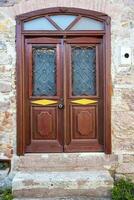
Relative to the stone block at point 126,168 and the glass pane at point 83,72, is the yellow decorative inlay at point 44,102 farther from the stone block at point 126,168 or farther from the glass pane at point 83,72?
the stone block at point 126,168

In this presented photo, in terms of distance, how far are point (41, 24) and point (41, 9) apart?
235 millimetres

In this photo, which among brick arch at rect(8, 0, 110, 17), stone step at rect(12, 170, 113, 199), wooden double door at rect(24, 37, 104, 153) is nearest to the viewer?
stone step at rect(12, 170, 113, 199)

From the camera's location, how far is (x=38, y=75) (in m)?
5.25

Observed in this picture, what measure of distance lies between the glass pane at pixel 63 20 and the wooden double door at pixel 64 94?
24cm

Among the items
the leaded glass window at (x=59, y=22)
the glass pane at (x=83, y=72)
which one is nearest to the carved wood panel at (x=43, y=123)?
the glass pane at (x=83, y=72)

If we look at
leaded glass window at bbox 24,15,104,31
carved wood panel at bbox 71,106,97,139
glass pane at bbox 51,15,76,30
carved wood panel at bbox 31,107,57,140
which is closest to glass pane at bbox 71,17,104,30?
leaded glass window at bbox 24,15,104,31

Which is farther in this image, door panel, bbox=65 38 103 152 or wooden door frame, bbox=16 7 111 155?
door panel, bbox=65 38 103 152

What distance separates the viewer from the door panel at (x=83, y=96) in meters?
5.20

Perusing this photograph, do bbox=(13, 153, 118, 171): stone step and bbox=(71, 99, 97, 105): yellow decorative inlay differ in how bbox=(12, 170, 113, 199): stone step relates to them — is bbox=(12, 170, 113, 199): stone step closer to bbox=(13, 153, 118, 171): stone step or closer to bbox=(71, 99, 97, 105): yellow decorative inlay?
bbox=(13, 153, 118, 171): stone step

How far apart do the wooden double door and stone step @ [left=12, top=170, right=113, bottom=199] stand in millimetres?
579

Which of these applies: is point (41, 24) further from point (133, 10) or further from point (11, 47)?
point (133, 10)

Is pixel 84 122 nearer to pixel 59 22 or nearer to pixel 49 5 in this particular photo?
pixel 59 22

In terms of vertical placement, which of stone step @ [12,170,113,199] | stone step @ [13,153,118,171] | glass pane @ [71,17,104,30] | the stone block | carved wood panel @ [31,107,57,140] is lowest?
stone step @ [12,170,113,199]

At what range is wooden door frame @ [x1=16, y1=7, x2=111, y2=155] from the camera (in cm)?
505
